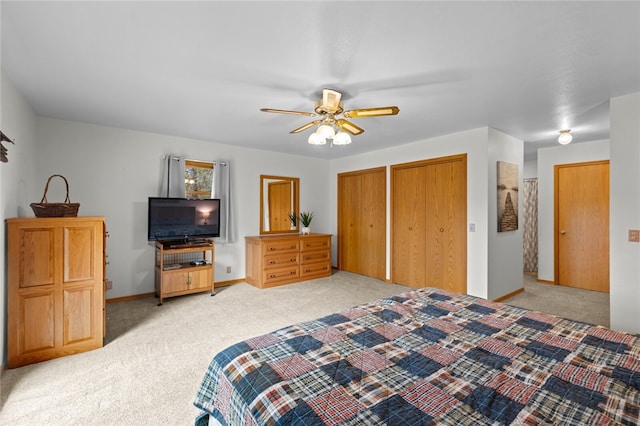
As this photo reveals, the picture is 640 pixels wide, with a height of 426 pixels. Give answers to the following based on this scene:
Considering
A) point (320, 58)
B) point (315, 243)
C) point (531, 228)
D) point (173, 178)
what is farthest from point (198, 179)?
point (531, 228)

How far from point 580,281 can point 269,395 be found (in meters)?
5.99

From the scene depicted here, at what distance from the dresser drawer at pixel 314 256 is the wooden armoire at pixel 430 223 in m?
1.27

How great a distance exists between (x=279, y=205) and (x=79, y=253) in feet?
11.5

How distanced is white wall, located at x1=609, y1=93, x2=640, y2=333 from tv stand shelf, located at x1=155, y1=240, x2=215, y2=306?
4814mm

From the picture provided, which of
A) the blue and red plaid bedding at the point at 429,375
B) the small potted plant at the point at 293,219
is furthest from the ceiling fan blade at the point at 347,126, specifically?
the small potted plant at the point at 293,219

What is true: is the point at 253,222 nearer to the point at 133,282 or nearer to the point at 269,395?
the point at 133,282

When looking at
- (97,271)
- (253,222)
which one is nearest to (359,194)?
(253,222)

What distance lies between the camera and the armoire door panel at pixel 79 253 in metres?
2.68

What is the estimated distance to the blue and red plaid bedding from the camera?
103cm

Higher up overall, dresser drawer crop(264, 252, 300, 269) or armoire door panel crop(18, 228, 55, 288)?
armoire door panel crop(18, 228, 55, 288)

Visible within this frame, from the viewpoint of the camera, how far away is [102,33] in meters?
1.92

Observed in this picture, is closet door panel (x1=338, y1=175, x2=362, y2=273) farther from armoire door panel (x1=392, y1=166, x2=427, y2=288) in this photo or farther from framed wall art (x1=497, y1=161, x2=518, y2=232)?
framed wall art (x1=497, y1=161, x2=518, y2=232)

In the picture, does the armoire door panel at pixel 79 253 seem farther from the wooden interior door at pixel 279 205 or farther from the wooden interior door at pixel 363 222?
the wooden interior door at pixel 363 222

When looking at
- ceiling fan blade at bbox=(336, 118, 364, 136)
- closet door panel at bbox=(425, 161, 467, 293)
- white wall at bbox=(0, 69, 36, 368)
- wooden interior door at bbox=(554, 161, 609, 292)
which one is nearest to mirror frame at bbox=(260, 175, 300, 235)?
closet door panel at bbox=(425, 161, 467, 293)
